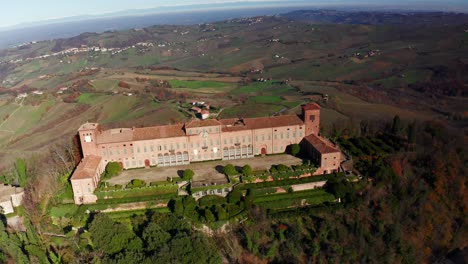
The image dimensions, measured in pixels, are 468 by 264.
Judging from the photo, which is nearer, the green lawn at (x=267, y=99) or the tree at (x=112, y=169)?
the tree at (x=112, y=169)

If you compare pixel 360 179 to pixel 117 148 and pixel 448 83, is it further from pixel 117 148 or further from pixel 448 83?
pixel 448 83

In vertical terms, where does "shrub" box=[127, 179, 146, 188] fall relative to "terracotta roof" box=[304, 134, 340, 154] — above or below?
below

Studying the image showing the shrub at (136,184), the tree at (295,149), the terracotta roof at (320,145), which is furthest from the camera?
the tree at (295,149)

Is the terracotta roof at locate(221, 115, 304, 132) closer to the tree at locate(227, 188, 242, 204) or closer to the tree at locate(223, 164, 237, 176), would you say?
the tree at locate(223, 164, 237, 176)

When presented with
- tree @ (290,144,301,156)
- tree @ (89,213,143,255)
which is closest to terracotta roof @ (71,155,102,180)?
tree @ (89,213,143,255)

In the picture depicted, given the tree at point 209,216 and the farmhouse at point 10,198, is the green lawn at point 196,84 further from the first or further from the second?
the tree at point 209,216

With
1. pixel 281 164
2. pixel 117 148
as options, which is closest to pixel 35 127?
pixel 117 148

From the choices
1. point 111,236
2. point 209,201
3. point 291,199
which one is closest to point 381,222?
point 291,199

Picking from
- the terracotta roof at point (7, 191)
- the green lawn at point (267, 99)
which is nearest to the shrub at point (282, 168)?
the terracotta roof at point (7, 191)
